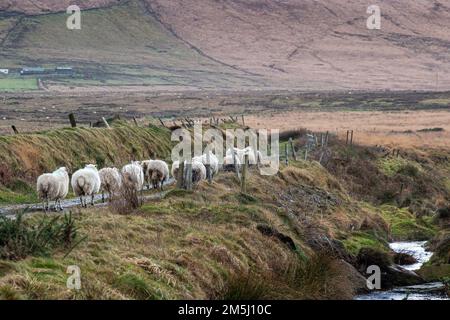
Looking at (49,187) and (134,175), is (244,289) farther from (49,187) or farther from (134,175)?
(134,175)

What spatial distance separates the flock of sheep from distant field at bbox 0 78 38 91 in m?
128

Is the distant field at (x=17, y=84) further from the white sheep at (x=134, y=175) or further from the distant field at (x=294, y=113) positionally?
the white sheep at (x=134, y=175)

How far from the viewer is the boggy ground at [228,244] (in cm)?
1382

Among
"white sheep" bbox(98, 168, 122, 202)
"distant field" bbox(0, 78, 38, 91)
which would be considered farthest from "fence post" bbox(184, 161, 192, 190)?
"distant field" bbox(0, 78, 38, 91)

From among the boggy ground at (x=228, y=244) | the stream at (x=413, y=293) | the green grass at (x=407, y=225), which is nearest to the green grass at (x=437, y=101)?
the green grass at (x=407, y=225)

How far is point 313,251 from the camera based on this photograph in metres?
22.8

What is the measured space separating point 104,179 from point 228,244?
568 centimetres

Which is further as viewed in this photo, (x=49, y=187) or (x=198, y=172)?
(x=198, y=172)

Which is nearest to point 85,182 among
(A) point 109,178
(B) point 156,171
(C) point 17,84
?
(A) point 109,178

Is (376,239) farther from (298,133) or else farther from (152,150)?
(298,133)

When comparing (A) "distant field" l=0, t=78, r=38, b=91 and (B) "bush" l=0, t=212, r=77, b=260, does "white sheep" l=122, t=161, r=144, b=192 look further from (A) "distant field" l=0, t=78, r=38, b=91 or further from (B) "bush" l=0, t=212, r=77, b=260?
(A) "distant field" l=0, t=78, r=38, b=91

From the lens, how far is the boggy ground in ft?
45.4

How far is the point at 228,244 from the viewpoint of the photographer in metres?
18.9

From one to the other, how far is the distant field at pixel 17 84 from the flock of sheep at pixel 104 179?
127871 millimetres
